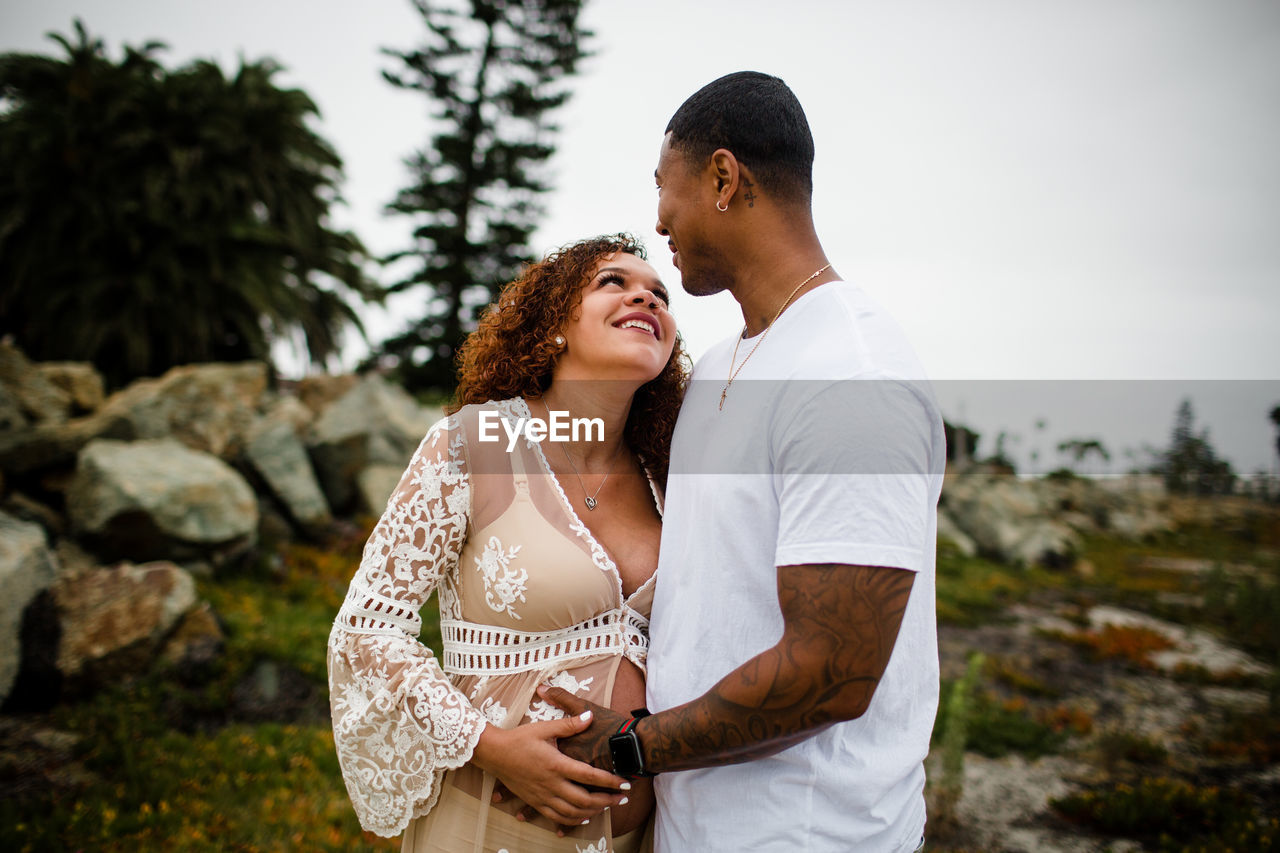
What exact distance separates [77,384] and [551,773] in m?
9.46

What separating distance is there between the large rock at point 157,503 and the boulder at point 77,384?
2.21 meters

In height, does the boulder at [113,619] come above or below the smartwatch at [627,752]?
below

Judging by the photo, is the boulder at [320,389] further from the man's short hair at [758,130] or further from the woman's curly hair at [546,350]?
the man's short hair at [758,130]

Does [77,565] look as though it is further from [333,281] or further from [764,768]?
[333,281]

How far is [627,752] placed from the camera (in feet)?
5.56

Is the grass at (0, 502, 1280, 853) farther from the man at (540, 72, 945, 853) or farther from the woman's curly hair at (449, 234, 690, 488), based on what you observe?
the man at (540, 72, 945, 853)

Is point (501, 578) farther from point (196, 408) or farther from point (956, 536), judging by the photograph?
point (956, 536)

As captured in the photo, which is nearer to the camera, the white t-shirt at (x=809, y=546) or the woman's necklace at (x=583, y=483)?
the white t-shirt at (x=809, y=546)

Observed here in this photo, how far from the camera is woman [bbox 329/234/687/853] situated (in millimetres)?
1956

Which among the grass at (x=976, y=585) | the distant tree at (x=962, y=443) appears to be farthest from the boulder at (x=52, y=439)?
the distant tree at (x=962, y=443)

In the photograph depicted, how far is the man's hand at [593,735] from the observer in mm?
1788

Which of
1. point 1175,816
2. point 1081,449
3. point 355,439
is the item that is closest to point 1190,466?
point 1081,449

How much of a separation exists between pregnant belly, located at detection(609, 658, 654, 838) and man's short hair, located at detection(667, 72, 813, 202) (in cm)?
147

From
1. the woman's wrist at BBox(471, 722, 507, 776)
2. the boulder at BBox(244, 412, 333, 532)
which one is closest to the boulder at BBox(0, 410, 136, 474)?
the boulder at BBox(244, 412, 333, 532)
